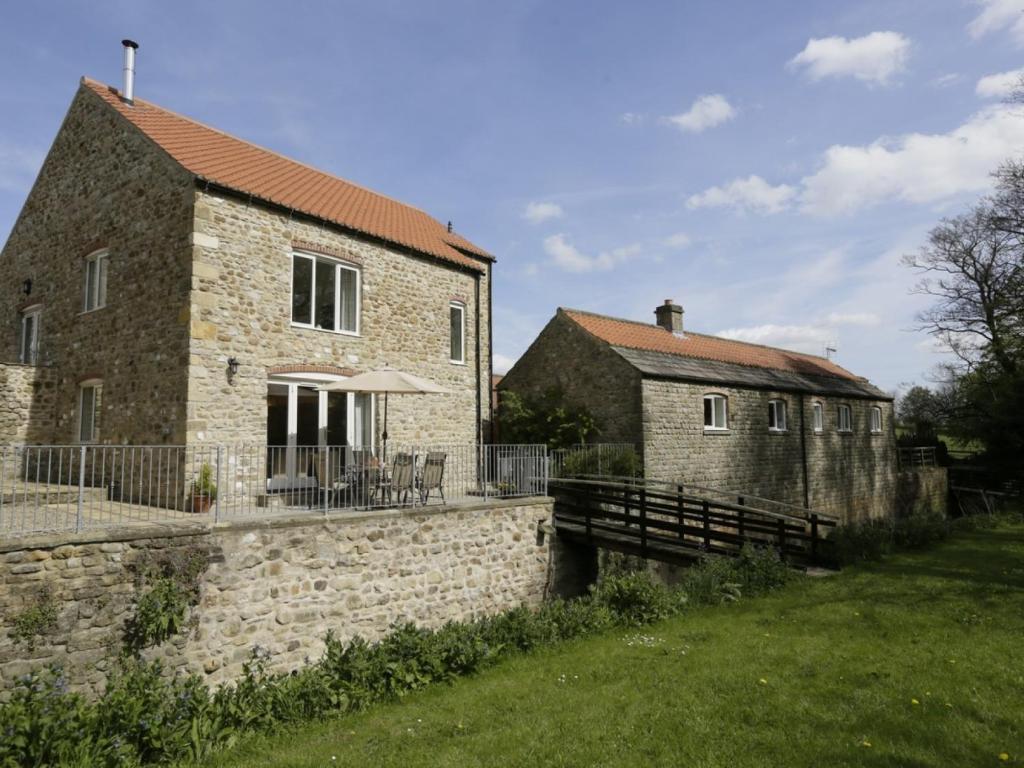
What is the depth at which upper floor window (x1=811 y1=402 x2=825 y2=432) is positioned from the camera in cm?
2296

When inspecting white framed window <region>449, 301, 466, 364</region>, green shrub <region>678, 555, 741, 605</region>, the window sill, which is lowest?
green shrub <region>678, 555, 741, 605</region>

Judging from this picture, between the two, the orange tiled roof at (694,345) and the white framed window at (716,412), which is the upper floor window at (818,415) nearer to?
the orange tiled roof at (694,345)

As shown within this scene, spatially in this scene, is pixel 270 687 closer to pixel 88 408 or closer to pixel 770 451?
pixel 88 408

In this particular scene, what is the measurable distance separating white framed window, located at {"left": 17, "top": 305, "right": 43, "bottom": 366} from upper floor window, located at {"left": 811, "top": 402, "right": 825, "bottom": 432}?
2455 centimetres

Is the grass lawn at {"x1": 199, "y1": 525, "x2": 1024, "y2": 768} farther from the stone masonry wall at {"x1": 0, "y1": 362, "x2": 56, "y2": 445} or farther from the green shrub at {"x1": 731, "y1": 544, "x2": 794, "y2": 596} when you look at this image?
the stone masonry wall at {"x1": 0, "y1": 362, "x2": 56, "y2": 445}

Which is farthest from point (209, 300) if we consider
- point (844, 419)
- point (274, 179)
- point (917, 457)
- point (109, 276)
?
point (917, 457)

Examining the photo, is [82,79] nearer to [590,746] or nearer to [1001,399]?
[590,746]

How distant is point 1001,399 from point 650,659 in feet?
76.9

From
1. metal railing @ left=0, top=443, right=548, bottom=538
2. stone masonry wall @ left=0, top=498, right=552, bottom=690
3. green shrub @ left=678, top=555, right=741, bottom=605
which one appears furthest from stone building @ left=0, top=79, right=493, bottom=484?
green shrub @ left=678, top=555, right=741, bottom=605

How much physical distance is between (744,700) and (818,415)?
20.3 meters

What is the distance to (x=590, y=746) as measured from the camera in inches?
198

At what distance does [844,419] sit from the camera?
24.8 metres

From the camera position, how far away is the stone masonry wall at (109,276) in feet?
35.4

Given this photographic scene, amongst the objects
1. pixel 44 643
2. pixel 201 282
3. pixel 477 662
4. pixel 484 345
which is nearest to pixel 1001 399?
pixel 484 345
